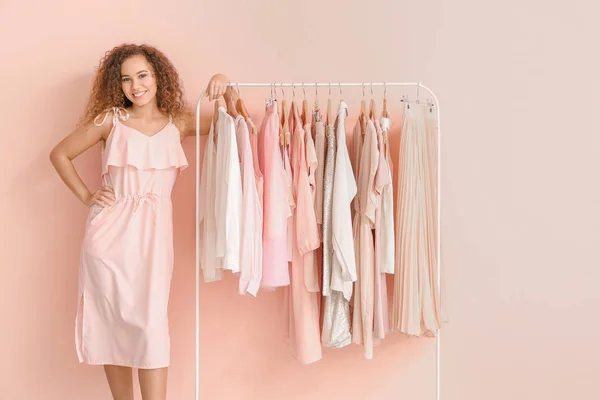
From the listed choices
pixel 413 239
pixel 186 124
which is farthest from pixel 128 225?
pixel 413 239

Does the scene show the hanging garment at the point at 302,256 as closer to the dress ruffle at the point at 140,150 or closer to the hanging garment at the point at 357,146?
the hanging garment at the point at 357,146

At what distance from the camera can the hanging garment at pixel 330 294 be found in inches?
103

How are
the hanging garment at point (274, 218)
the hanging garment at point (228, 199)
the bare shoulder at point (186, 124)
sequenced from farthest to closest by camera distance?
the bare shoulder at point (186, 124) < the hanging garment at point (274, 218) < the hanging garment at point (228, 199)

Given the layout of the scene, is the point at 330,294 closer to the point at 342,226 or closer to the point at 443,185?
the point at 342,226

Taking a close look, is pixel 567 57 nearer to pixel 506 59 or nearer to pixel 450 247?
pixel 506 59

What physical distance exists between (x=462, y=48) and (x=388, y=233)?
3.34 feet

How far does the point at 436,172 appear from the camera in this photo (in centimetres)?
279

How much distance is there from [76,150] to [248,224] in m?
0.87

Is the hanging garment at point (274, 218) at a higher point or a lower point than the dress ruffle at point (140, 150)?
lower

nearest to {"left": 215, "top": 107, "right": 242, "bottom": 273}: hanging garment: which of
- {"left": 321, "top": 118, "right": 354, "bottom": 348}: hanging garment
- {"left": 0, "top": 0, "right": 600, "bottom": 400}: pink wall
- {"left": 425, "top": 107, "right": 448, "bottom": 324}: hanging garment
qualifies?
{"left": 321, "top": 118, "right": 354, "bottom": 348}: hanging garment

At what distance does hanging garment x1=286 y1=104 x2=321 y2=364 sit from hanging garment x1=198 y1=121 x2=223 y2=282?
335 mm

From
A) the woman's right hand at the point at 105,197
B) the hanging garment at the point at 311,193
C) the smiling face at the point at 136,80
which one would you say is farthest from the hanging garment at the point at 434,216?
the woman's right hand at the point at 105,197

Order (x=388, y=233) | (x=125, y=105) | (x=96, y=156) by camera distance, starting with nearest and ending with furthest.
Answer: (x=388, y=233) < (x=125, y=105) < (x=96, y=156)

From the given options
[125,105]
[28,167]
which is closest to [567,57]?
[125,105]
